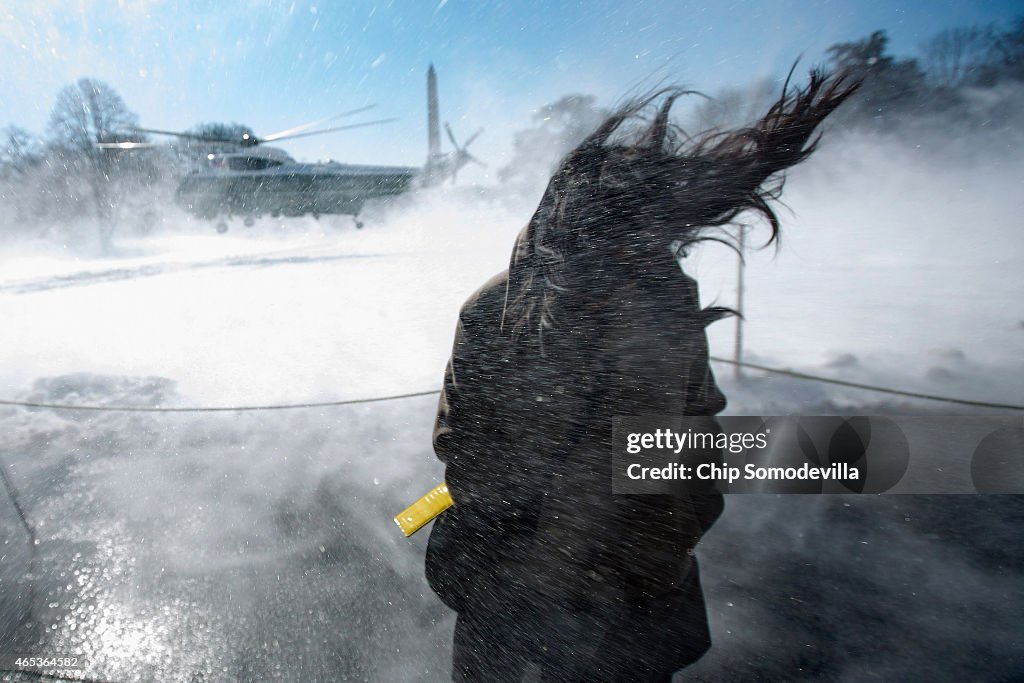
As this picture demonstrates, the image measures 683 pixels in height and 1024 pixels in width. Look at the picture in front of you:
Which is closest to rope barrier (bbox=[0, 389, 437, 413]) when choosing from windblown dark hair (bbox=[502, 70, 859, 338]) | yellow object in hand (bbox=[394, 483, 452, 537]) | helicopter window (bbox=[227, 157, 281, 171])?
yellow object in hand (bbox=[394, 483, 452, 537])

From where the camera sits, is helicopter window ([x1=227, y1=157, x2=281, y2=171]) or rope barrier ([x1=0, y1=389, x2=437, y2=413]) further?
helicopter window ([x1=227, y1=157, x2=281, y2=171])

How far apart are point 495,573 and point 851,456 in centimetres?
83

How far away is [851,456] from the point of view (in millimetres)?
1082

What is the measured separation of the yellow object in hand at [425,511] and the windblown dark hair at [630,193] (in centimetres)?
43

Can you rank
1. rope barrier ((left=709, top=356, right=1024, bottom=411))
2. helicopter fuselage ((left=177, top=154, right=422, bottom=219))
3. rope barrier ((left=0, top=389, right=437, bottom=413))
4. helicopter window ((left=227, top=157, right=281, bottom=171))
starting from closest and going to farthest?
rope barrier ((left=709, top=356, right=1024, bottom=411))
rope barrier ((left=0, top=389, right=437, bottom=413))
helicopter fuselage ((left=177, top=154, right=422, bottom=219))
helicopter window ((left=227, top=157, right=281, bottom=171))

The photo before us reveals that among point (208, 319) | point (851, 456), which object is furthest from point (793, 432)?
point (208, 319)

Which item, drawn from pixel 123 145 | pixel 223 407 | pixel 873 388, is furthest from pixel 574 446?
pixel 123 145

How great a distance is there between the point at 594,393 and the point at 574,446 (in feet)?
0.41

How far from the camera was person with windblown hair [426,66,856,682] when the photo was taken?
2.86 feet

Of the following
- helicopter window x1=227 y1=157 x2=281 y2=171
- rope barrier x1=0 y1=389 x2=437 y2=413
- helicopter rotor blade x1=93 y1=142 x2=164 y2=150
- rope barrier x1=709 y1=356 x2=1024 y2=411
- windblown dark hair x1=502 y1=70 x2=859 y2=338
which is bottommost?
rope barrier x1=0 y1=389 x2=437 y2=413

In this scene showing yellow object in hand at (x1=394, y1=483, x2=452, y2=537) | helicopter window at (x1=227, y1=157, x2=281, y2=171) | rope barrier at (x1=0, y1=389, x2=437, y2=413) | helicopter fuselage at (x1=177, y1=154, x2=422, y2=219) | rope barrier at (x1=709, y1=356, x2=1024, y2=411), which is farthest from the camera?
helicopter window at (x1=227, y1=157, x2=281, y2=171)

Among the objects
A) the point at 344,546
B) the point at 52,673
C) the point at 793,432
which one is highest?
the point at 793,432

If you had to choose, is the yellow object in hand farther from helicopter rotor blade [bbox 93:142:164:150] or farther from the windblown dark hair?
helicopter rotor blade [bbox 93:142:164:150]

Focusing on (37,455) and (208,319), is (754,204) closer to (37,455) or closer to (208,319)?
(208,319)
